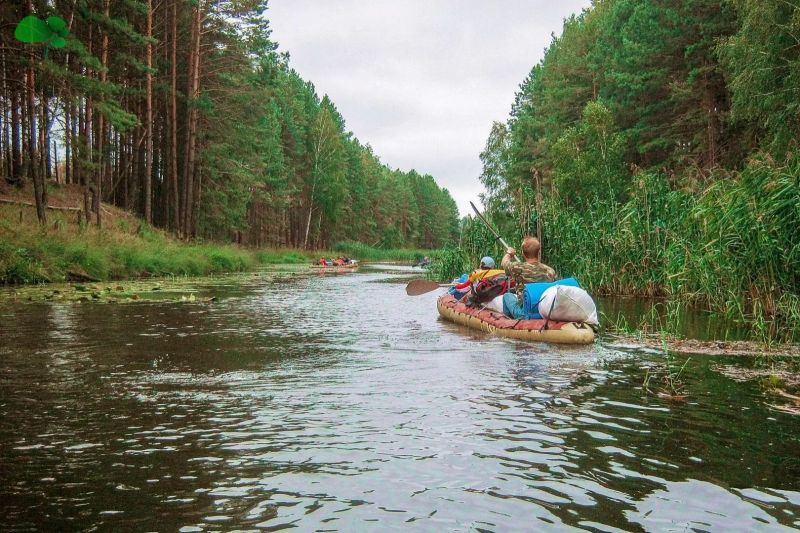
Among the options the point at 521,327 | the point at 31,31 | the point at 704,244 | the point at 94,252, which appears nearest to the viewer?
the point at 521,327

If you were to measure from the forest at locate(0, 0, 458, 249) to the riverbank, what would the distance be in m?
0.83

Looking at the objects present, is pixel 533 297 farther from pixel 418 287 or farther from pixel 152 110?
pixel 152 110

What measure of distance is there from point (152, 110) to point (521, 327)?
1046 inches

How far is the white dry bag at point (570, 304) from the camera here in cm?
916

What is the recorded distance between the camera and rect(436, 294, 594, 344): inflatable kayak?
9.03 metres

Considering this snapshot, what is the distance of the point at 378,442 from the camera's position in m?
4.58

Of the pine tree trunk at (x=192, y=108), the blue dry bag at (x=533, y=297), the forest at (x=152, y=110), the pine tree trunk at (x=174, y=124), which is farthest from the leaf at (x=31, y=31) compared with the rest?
the pine tree trunk at (x=192, y=108)

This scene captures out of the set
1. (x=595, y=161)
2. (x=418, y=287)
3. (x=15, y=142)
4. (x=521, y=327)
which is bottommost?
(x=521, y=327)

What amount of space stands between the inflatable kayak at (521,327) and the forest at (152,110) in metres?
9.51

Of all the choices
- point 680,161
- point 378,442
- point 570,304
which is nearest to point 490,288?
point 570,304

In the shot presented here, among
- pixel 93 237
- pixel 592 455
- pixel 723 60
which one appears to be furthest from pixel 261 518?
pixel 723 60

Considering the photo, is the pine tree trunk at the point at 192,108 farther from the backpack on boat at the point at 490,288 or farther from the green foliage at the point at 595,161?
the backpack on boat at the point at 490,288

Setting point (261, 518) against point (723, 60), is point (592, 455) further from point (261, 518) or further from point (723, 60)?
point (723, 60)

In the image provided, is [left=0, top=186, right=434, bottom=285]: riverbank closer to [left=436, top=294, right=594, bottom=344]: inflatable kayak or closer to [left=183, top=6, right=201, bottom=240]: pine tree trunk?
[left=183, top=6, right=201, bottom=240]: pine tree trunk
